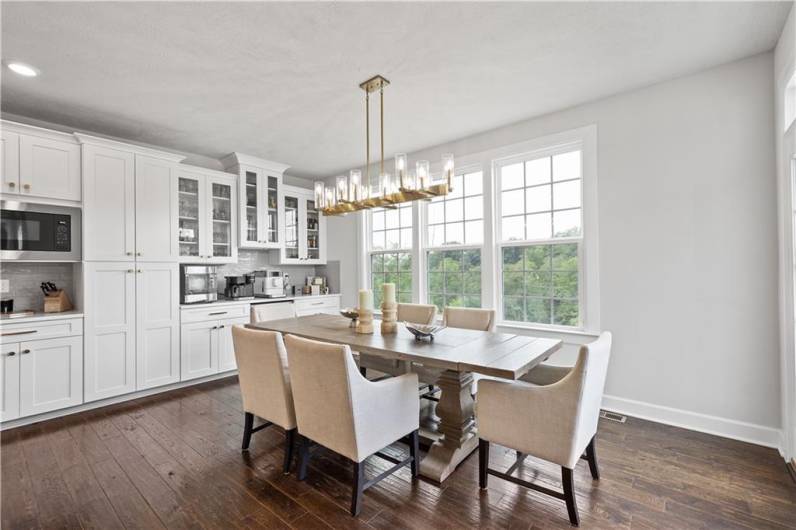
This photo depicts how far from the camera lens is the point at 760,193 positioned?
100.0 inches

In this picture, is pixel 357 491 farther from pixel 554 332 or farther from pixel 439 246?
pixel 439 246

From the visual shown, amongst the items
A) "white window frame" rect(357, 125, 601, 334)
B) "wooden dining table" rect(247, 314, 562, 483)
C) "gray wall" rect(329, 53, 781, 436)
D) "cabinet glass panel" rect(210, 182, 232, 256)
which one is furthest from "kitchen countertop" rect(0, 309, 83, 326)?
"gray wall" rect(329, 53, 781, 436)

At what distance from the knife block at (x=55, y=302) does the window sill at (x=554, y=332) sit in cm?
406

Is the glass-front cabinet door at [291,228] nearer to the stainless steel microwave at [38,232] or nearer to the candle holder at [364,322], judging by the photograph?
the stainless steel microwave at [38,232]

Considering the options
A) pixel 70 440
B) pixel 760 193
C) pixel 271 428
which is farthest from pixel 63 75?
pixel 760 193

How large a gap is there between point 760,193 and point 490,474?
265cm

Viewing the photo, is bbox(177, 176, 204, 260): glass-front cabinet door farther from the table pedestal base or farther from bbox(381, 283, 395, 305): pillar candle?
the table pedestal base

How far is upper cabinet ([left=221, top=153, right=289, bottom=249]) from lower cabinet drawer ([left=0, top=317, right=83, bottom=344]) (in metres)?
1.82

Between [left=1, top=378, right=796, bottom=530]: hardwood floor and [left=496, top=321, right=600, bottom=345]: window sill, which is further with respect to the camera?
[left=496, top=321, right=600, bottom=345]: window sill

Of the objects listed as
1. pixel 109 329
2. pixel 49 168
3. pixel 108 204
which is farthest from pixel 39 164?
pixel 109 329

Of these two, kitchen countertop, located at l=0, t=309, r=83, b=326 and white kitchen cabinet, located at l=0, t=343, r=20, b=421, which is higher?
kitchen countertop, located at l=0, t=309, r=83, b=326

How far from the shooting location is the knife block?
3209 millimetres

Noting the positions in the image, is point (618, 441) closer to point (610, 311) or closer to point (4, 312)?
point (610, 311)

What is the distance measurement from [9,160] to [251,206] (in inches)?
84.6
